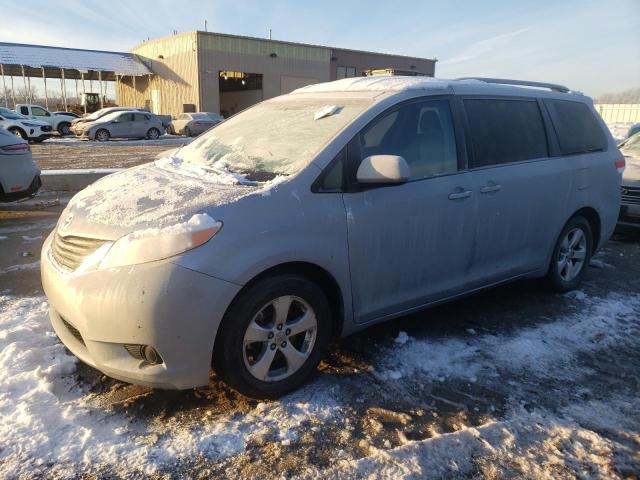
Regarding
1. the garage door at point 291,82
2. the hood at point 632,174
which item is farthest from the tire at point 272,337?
the garage door at point 291,82

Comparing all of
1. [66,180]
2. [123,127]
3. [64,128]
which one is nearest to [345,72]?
[123,127]

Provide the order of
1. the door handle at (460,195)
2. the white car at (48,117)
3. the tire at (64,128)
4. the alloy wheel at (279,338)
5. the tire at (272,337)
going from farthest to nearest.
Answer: the tire at (64,128) < the white car at (48,117) < the door handle at (460,195) < the alloy wheel at (279,338) < the tire at (272,337)

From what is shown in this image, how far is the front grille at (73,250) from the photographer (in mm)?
2605

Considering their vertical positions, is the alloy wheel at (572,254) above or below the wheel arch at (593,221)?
below

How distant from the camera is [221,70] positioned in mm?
35625

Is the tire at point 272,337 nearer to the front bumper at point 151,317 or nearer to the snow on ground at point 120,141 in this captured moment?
the front bumper at point 151,317

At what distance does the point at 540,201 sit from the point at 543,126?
26.3 inches

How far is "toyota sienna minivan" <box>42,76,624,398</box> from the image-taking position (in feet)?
8.05

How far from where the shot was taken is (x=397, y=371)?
3.16 m

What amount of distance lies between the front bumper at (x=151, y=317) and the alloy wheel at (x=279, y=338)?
0.27 m

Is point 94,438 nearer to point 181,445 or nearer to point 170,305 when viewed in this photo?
point 181,445

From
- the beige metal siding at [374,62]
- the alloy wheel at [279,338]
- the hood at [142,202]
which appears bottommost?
the alloy wheel at [279,338]

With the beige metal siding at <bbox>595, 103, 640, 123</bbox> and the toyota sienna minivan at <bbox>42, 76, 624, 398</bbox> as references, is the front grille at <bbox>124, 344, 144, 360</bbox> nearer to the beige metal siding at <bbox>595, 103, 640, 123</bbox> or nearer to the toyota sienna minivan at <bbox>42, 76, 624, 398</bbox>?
the toyota sienna minivan at <bbox>42, 76, 624, 398</bbox>

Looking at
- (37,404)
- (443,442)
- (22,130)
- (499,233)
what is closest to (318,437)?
(443,442)
